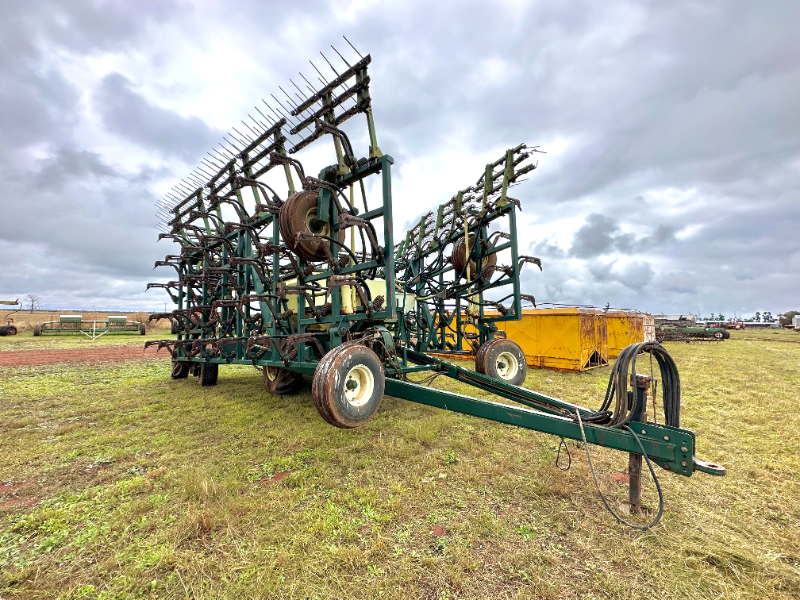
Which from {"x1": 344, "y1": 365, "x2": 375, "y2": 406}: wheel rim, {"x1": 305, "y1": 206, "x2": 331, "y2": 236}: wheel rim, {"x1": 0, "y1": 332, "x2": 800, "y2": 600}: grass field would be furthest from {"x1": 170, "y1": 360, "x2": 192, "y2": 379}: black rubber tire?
{"x1": 344, "y1": 365, "x2": 375, "y2": 406}: wheel rim

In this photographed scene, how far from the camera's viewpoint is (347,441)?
453cm

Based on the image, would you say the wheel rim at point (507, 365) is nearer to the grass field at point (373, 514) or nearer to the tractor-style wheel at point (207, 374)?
the grass field at point (373, 514)

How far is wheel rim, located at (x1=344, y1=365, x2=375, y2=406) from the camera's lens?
356 cm

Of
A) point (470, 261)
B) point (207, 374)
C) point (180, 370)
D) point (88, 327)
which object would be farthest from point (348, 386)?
point (88, 327)

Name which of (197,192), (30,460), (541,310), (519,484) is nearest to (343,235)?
(519,484)

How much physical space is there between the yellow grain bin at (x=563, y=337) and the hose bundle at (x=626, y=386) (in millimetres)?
7874

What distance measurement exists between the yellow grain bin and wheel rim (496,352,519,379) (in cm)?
477

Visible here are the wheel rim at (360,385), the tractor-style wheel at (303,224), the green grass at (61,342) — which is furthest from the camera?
the green grass at (61,342)

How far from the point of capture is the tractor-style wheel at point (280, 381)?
6852mm

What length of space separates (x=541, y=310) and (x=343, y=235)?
8240 mm

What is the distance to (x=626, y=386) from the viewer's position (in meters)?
2.71

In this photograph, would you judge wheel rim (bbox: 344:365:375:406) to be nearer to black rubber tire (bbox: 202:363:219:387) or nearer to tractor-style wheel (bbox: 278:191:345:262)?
tractor-style wheel (bbox: 278:191:345:262)

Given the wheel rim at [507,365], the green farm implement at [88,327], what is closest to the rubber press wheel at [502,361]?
the wheel rim at [507,365]

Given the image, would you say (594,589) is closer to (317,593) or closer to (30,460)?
(317,593)
